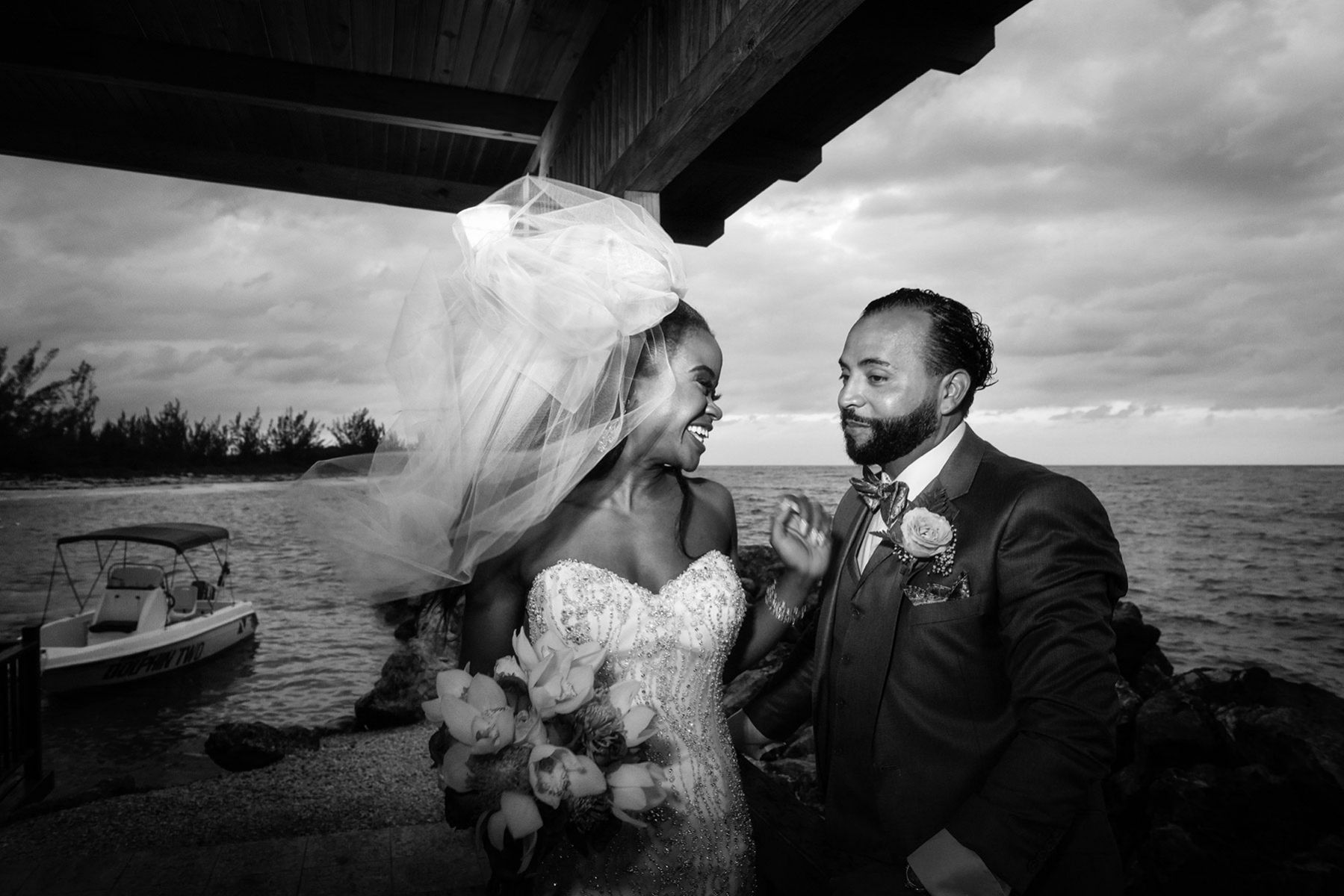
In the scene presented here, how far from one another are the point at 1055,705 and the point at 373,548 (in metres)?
1.53

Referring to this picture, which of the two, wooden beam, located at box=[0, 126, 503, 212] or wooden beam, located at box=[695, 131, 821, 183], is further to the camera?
wooden beam, located at box=[0, 126, 503, 212]

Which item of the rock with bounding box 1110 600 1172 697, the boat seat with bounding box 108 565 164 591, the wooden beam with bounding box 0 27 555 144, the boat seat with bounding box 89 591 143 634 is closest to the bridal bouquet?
the wooden beam with bounding box 0 27 555 144

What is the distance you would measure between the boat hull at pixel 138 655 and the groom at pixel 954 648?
15.3 m

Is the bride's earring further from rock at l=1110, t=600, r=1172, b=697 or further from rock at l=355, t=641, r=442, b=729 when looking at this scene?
rock at l=355, t=641, r=442, b=729

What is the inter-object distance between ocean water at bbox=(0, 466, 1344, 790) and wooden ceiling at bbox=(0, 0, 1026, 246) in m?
2.03

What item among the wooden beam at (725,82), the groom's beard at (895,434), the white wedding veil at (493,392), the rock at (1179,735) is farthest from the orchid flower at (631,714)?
the rock at (1179,735)

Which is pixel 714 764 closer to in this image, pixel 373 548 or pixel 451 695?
pixel 451 695

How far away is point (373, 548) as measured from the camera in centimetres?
198

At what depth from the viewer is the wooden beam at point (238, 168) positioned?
182 inches

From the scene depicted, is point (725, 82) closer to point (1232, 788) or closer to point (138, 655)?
point (1232, 788)

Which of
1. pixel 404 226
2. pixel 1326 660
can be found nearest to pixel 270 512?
pixel 404 226

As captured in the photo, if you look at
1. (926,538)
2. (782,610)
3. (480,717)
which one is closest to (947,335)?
(926,538)

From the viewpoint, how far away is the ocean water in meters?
13.5

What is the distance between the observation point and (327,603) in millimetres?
26641
